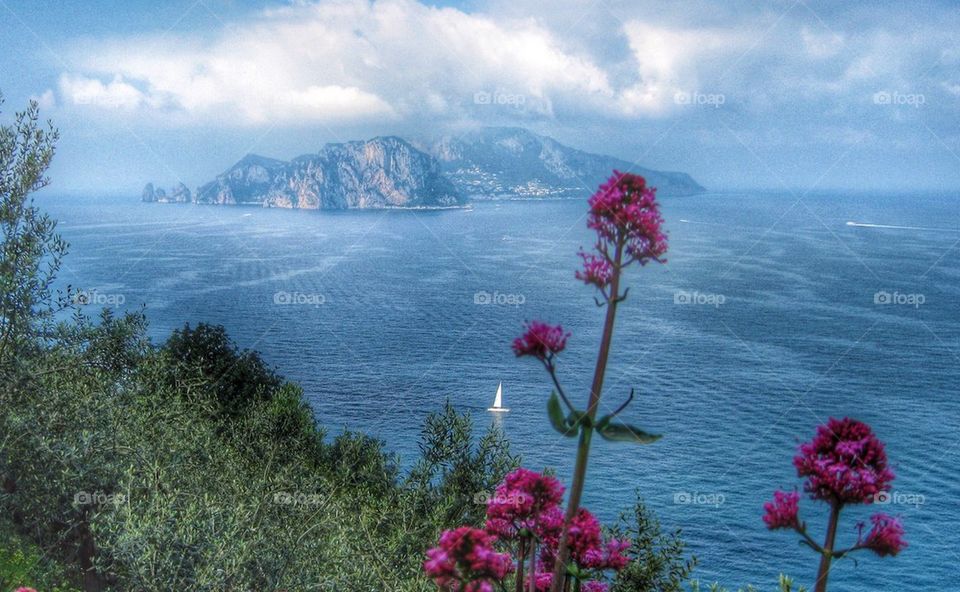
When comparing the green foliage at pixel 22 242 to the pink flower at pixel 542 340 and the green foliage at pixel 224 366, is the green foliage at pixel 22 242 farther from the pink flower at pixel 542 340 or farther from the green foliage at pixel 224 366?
the green foliage at pixel 224 366

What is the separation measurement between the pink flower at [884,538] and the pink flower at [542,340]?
1.46 m

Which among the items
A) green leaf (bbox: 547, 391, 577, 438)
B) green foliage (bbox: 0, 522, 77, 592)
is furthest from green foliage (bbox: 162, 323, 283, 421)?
green leaf (bbox: 547, 391, 577, 438)

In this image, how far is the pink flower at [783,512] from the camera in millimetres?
3332

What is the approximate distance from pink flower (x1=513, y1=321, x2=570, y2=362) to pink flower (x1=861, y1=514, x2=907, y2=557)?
146cm

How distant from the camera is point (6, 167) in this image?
15.2 m

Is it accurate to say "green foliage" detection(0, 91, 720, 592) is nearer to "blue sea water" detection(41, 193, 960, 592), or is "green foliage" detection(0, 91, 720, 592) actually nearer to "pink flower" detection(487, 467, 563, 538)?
"pink flower" detection(487, 467, 563, 538)

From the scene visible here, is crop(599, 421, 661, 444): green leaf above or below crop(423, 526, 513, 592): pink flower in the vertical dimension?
above

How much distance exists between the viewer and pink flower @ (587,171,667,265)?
9.93ft

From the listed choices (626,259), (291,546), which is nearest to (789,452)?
(291,546)

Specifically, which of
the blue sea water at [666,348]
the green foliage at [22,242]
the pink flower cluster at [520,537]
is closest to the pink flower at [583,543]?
the pink flower cluster at [520,537]

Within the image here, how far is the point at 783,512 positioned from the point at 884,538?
41 cm

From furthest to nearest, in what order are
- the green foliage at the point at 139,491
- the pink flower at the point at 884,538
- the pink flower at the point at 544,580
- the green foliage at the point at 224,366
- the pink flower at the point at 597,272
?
the green foliage at the point at 224,366
the green foliage at the point at 139,491
the pink flower at the point at 544,580
the pink flower at the point at 884,538
the pink flower at the point at 597,272

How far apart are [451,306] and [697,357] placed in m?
41.1

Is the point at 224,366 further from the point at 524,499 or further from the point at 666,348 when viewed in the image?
the point at 666,348
